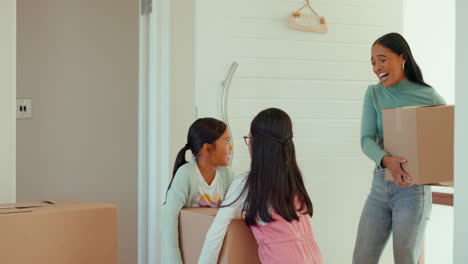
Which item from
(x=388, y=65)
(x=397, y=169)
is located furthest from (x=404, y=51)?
(x=397, y=169)

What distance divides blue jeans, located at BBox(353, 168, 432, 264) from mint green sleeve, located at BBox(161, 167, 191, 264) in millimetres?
633

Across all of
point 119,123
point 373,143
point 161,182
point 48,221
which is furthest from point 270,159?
point 119,123

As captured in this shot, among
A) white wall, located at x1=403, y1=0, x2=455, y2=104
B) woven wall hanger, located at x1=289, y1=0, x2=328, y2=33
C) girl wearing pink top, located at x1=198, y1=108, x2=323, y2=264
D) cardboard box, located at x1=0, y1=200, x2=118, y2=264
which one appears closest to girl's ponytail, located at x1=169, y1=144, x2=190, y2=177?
cardboard box, located at x1=0, y1=200, x2=118, y2=264

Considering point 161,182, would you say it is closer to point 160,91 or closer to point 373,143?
point 160,91

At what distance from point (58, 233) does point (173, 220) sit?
0.37 meters

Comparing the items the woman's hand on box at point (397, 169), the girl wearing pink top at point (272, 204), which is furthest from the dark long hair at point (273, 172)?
the woman's hand on box at point (397, 169)

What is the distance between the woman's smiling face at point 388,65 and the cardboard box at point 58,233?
→ 3.36 ft

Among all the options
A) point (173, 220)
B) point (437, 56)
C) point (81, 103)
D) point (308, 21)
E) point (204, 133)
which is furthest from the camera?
point (437, 56)

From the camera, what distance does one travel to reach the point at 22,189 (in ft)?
10.6

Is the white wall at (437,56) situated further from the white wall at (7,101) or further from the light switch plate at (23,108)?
the white wall at (7,101)

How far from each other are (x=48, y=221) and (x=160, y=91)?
99 cm

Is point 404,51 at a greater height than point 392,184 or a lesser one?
greater

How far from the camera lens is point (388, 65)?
208 centimetres

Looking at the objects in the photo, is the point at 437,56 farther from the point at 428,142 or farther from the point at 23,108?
the point at 23,108
